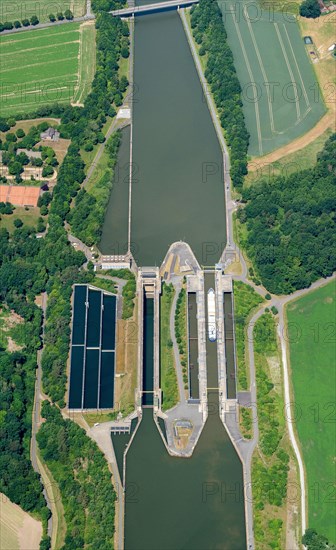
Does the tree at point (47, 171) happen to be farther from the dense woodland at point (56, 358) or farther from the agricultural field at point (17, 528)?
the agricultural field at point (17, 528)

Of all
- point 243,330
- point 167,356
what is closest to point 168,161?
point 243,330

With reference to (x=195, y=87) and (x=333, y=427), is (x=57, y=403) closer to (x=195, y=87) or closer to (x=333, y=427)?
(x=333, y=427)

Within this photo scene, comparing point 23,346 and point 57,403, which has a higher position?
point 23,346

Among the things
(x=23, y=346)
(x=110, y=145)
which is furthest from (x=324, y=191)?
(x=23, y=346)

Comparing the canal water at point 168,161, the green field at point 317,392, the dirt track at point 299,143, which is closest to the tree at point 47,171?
the canal water at point 168,161

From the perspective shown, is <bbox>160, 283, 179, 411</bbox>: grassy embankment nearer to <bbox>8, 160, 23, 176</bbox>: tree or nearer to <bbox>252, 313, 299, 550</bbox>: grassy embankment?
<bbox>252, 313, 299, 550</bbox>: grassy embankment

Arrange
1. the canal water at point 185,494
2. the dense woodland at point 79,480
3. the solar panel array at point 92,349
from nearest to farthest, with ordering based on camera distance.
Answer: the dense woodland at point 79,480 < the canal water at point 185,494 < the solar panel array at point 92,349

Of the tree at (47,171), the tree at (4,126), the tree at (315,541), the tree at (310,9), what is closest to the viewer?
the tree at (315,541)
